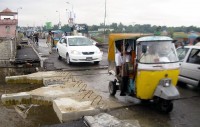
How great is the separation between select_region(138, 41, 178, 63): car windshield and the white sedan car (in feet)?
30.0

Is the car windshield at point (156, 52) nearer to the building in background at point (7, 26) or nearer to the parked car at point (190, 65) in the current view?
the parked car at point (190, 65)

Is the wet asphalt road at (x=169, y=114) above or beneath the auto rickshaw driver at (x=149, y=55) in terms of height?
beneath

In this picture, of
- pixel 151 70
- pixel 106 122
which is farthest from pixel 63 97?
pixel 151 70

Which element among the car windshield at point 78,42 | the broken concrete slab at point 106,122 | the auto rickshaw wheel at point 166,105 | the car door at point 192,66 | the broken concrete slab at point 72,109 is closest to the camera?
the broken concrete slab at point 106,122

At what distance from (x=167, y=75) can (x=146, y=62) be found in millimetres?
688

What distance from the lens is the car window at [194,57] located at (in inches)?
423

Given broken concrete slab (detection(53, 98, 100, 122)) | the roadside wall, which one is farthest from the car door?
the roadside wall

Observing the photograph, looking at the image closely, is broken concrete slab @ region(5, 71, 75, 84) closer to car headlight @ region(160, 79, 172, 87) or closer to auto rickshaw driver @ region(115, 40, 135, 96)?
auto rickshaw driver @ region(115, 40, 135, 96)

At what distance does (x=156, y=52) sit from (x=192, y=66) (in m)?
3.29

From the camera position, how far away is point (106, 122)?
7.17 meters

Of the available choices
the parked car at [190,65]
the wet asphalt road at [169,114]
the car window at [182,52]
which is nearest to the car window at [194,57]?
the parked car at [190,65]

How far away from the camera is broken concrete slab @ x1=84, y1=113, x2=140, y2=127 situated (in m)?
6.96

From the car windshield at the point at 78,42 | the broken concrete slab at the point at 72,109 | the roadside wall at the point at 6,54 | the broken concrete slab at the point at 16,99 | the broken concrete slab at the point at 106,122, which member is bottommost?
the broken concrete slab at the point at 16,99

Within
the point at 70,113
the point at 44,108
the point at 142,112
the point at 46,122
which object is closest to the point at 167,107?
the point at 142,112
